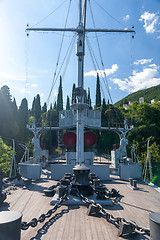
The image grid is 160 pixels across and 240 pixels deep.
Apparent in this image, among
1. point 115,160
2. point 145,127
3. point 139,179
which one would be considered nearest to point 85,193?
point 139,179

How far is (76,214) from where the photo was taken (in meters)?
5.63

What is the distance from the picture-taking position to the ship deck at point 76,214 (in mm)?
4238

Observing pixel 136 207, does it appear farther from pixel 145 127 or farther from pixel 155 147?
pixel 145 127

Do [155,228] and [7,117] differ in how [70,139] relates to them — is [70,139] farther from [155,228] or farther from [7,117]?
[7,117]

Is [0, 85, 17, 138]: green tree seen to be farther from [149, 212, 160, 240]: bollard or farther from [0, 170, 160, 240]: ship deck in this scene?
[149, 212, 160, 240]: bollard

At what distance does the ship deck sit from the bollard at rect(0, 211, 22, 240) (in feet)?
4.81

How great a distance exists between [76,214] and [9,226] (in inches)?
131

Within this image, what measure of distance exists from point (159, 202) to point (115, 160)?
1026 centimetres

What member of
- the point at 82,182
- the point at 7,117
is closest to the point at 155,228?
the point at 82,182

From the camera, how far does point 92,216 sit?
17.8 ft

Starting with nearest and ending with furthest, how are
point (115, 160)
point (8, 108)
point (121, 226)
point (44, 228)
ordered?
point (121, 226)
point (44, 228)
point (115, 160)
point (8, 108)

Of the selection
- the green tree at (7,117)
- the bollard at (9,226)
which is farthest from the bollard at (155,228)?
the green tree at (7,117)

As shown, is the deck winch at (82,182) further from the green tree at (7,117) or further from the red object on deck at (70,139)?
the green tree at (7,117)

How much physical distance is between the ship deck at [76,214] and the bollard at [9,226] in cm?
147
